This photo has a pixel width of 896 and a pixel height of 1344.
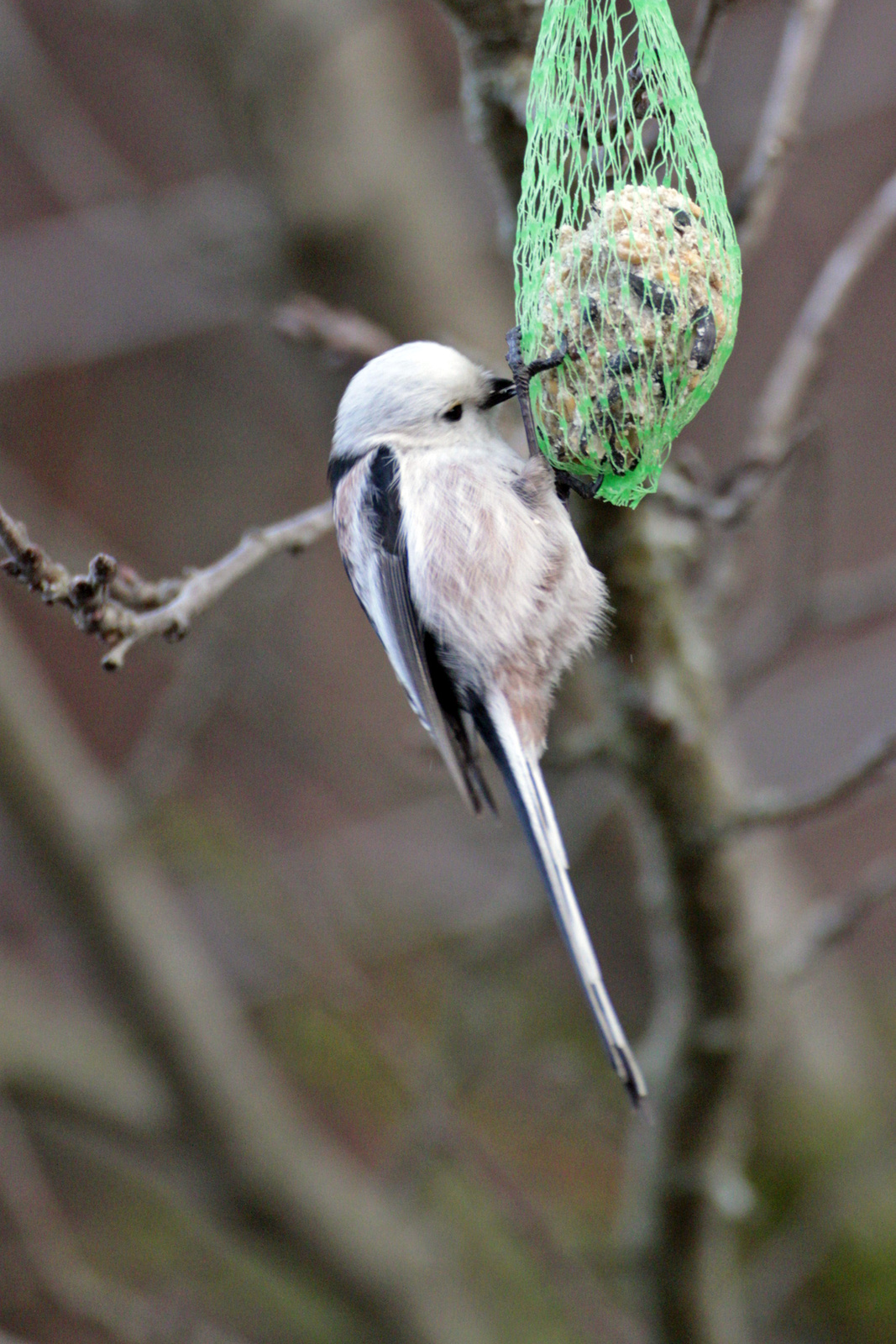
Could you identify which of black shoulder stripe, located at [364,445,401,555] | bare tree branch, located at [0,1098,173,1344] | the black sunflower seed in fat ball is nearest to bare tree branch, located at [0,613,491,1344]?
bare tree branch, located at [0,1098,173,1344]

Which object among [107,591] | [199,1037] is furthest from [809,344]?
[199,1037]

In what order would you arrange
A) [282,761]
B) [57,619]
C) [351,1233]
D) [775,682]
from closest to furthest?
[351,1233], [282,761], [57,619], [775,682]

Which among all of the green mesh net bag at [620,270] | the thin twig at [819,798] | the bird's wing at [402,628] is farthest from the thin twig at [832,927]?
the green mesh net bag at [620,270]

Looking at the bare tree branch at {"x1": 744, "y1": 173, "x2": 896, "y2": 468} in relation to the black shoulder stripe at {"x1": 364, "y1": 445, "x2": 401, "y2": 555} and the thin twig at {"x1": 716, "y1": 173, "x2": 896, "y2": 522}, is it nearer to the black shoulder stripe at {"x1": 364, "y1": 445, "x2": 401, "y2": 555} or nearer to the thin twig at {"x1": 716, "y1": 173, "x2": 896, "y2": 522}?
the thin twig at {"x1": 716, "y1": 173, "x2": 896, "y2": 522}

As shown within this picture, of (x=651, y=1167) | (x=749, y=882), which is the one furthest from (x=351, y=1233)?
(x=749, y=882)

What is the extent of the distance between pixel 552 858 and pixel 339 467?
0.58 meters

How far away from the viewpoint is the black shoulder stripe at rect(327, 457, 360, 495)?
5.02 feet

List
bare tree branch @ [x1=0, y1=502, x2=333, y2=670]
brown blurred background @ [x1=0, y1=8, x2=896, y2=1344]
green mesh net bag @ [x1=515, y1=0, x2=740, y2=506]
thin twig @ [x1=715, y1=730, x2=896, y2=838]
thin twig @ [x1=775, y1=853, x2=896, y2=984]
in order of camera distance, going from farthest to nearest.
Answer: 1. brown blurred background @ [x1=0, y1=8, x2=896, y2=1344]
2. thin twig @ [x1=775, y1=853, x2=896, y2=984]
3. thin twig @ [x1=715, y1=730, x2=896, y2=838]
4. green mesh net bag @ [x1=515, y1=0, x2=740, y2=506]
5. bare tree branch @ [x1=0, y1=502, x2=333, y2=670]

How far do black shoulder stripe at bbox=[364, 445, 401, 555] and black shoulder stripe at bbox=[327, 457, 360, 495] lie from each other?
51 millimetres

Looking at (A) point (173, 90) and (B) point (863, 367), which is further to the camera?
(B) point (863, 367)

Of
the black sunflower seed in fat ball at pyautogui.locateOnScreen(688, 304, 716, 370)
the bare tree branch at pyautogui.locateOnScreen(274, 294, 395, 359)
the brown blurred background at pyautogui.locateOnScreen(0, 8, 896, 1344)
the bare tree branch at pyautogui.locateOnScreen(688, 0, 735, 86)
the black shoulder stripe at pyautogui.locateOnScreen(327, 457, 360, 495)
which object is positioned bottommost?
the brown blurred background at pyautogui.locateOnScreen(0, 8, 896, 1344)

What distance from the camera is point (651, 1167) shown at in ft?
5.49

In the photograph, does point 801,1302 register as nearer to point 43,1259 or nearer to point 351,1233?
point 351,1233

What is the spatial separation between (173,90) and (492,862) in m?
2.36
